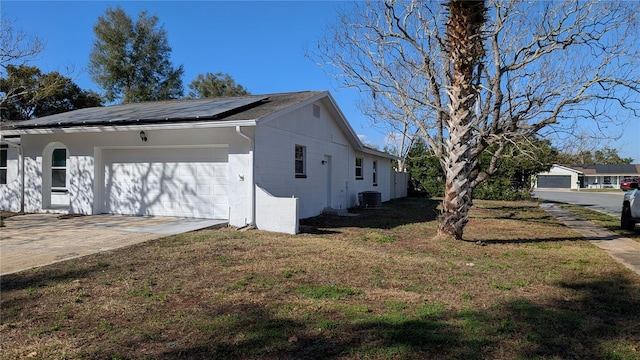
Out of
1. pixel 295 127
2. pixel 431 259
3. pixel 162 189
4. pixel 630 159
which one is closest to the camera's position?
pixel 431 259

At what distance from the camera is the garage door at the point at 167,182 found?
1173 cm

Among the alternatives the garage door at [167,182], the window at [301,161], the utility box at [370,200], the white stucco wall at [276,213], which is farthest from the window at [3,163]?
the utility box at [370,200]

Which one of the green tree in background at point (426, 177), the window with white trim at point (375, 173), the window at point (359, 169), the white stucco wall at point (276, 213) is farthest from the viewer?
the green tree in background at point (426, 177)

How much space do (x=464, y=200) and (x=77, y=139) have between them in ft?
37.2

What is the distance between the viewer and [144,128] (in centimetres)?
1123

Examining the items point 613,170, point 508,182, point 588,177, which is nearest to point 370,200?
point 508,182

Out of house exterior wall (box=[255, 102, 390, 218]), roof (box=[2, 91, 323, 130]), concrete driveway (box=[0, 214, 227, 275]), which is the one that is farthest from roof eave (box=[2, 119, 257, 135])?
concrete driveway (box=[0, 214, 227, 275])

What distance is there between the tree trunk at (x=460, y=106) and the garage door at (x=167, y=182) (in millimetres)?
5886

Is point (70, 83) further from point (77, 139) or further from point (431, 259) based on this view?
point (431, 259)

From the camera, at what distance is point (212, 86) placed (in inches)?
1635

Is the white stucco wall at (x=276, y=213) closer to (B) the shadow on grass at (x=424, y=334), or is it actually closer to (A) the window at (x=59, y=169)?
(B) the shadow on grass at (x=424, y=334)

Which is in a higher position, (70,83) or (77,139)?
(70,83)

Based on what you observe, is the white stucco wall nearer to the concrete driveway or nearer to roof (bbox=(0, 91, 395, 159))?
the concrete driveway

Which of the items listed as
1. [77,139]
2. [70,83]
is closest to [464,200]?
[77,139]
